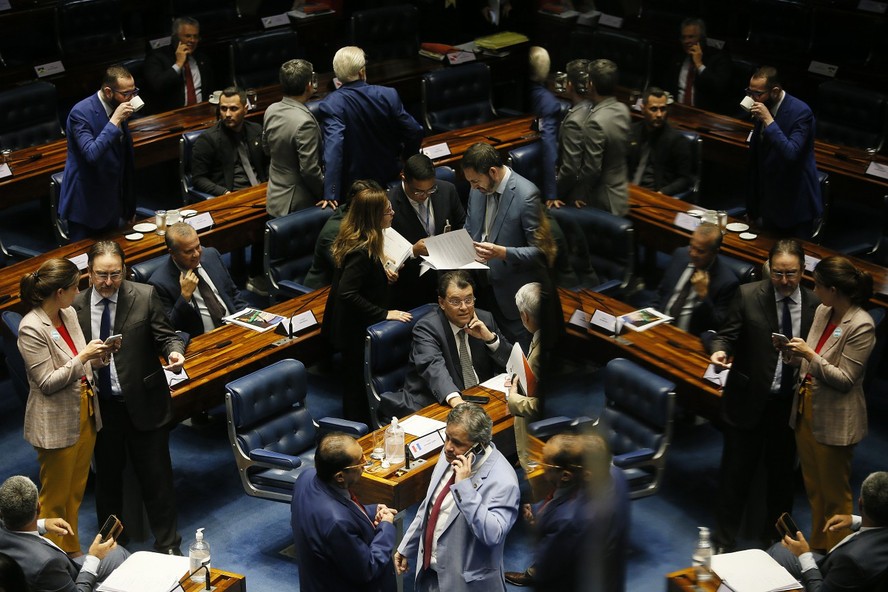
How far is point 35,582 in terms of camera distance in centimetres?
457

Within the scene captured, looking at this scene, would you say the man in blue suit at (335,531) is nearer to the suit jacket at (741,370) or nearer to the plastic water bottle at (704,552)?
the suit jacket at (741,370)

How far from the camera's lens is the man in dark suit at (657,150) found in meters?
1.03

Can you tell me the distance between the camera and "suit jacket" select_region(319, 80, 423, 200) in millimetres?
7375

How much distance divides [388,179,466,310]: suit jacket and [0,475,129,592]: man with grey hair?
8.57 ft

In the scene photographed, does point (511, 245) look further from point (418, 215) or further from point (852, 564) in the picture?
point (418, 215)

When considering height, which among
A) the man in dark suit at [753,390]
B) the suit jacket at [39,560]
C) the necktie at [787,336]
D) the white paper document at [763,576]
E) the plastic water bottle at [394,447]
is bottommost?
the plastic water bottle at [394,447]

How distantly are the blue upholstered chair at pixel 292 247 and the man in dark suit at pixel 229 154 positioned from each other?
40.7 inches

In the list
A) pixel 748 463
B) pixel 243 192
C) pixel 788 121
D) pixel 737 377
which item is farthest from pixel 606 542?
pixel 243 192

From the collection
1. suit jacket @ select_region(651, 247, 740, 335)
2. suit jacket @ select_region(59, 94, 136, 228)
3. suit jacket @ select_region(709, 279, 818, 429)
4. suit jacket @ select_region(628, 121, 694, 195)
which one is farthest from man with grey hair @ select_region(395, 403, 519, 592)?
suit jacket @ select_region(59, 94, 136, 228)

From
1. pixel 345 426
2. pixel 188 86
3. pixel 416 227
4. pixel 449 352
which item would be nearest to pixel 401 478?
pixel 345 426

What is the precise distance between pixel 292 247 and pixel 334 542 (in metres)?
3.30

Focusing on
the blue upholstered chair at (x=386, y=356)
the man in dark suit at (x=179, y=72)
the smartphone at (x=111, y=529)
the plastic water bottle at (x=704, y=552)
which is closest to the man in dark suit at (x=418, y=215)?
the blue upholstered chair at (x=386, y=356)

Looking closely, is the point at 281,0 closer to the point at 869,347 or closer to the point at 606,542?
the point at 869,347

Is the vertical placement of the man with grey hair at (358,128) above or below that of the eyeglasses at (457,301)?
above
